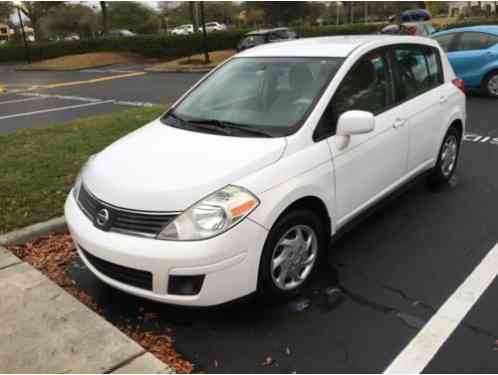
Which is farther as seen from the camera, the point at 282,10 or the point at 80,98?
the point at 282,10

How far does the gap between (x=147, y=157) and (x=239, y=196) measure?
2.71 feet

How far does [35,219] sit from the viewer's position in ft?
14.6

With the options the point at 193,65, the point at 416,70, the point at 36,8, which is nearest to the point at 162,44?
the point at 193,65

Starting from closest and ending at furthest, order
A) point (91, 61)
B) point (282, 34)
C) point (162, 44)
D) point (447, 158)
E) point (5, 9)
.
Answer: point (447, 158) → point (282, 34) → point (91, 61) → point (162, 44) → point (5, 9)

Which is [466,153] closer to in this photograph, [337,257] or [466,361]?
[337,257]

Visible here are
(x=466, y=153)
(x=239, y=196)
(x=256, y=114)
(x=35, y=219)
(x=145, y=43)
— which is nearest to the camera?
(x=239, y=196)

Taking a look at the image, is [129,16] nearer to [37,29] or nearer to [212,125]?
[37,29]

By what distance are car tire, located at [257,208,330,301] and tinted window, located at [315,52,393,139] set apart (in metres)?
0.62

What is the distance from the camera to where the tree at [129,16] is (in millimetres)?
54250

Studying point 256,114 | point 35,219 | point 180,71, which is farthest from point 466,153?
point 180,71

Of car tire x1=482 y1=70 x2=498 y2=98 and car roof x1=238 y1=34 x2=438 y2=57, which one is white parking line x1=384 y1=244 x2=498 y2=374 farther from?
car tire x1=482 y1=70 x2=498 y2=98

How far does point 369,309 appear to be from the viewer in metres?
3.14

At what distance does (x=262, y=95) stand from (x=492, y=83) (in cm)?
840

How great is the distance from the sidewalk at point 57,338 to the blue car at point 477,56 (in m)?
9.81
